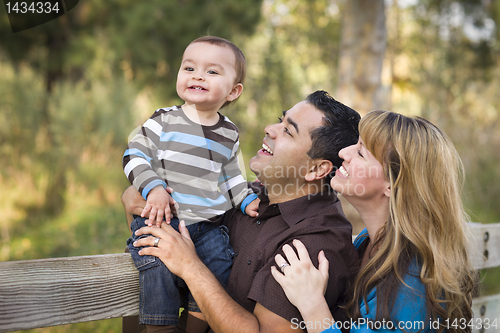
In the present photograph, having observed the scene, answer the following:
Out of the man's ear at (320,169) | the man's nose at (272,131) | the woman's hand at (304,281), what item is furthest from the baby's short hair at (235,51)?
the woman's hand at (304,281)

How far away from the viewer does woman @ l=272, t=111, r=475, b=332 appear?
1.55 metres

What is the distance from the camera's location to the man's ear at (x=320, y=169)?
2.03 m

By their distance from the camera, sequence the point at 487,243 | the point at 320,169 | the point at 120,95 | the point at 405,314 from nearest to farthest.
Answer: the point at 405,314 < the point at 320,169 < the point at 487,243 < the point at 120,95

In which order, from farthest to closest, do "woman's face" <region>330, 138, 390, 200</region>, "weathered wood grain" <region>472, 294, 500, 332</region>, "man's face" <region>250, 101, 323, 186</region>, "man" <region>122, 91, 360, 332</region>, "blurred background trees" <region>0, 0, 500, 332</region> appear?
1. "blurred background trees" <region>0, 0, 500, 332</region>
2. "weathered wood grain" <region>472, 294, 500, 332</region>
3. "man's face" <region>250, 101, 323, 186</region>
4. "woman's face" <region>330, 138, 390, 200</region>
5. "man" <region>122, 91, 360, 332</region>

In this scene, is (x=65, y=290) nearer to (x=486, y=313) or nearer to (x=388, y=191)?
(x=388, y=191)

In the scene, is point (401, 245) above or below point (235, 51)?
below

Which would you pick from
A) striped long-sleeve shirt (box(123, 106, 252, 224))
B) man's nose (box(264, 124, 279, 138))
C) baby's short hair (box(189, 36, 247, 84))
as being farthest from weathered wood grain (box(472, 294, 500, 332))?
baby's short hair (box(189, 36, 247, 84))

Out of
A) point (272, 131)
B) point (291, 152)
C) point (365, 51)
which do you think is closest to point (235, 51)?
point (272, 131)

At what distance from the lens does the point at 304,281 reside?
5.16ft

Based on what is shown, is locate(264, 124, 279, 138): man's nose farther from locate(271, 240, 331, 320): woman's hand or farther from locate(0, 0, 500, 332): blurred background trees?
locate(0, 0, 500, 332): blurred background trees

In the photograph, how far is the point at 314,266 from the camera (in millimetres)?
1662

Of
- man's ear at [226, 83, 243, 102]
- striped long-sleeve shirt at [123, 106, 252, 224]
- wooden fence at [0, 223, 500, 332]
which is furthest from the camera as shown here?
man's ear at [226, 83, 243, 102]

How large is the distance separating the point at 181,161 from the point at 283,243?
63 cm

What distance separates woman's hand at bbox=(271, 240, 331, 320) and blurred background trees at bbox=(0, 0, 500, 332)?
10.5ft
